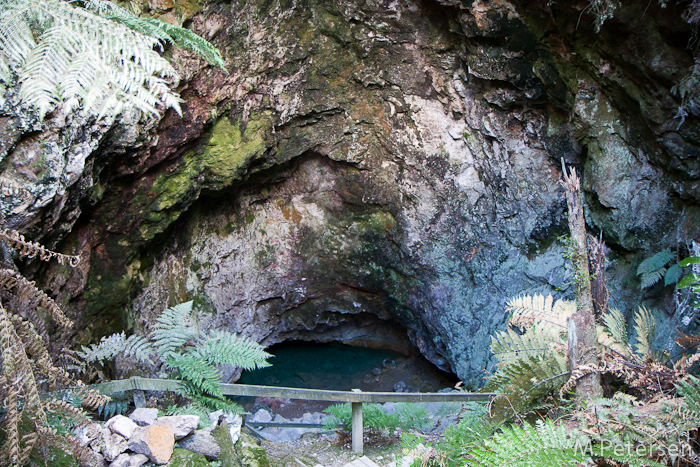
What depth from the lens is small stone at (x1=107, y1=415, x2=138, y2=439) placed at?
2111 millimetres

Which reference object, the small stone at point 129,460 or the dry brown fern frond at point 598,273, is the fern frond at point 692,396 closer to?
the dry brown fern frond at point 598,273

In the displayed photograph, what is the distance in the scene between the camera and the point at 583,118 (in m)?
4.48

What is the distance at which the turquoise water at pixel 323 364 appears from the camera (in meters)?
6.66

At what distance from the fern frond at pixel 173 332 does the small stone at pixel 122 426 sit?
35.3 inches

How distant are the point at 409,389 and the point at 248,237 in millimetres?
3270

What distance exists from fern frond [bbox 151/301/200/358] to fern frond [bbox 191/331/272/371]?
118mm

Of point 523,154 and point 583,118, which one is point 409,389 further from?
point 583,118

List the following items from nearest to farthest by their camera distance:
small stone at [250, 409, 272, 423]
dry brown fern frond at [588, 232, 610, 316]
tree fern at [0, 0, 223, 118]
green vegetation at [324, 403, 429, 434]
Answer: tree fern at [0, 0, 223, 118] → dry brown fern frond at [588, 232, 610, 316] → green vegetation at [324, 403, 429, 434] → small stone at [250, 409, 272, 423]

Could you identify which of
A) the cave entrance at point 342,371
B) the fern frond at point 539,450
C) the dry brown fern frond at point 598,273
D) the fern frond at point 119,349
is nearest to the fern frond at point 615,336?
the dry brown fern frond at point 598,273

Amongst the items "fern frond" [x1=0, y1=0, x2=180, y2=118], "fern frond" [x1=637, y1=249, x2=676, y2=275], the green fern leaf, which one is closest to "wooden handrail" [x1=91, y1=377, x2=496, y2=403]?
"fern frond" [x1=0, y1=0, x2=180, y2=118]

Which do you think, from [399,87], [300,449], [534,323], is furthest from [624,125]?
[300,449]

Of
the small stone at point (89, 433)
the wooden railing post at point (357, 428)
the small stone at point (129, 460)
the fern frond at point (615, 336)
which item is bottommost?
the wooden railing post at point (357, 428)

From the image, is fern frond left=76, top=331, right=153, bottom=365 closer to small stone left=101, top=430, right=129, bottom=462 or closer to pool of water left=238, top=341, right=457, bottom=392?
small stone left=101, top=430, right=129, bottom=462

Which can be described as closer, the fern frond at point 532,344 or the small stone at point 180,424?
the small stone at point 180,424
